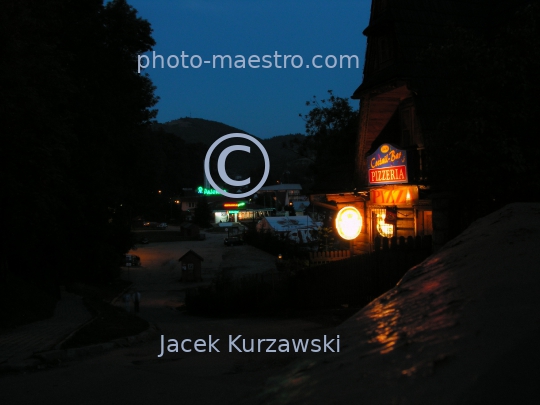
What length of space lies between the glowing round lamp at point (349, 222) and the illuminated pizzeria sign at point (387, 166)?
1.34 m

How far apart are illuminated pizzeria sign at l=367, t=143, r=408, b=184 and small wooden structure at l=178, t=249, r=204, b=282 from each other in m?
22.8

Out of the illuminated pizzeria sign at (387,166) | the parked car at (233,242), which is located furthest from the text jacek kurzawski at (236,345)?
the parked car at (233,242)

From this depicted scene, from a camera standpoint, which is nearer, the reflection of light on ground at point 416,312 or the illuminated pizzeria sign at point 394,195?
the reflection of light on ground at point 416,312

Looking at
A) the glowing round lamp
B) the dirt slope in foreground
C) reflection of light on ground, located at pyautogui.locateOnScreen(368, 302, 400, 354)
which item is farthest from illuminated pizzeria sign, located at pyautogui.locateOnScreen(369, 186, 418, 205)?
reflection of light on ground, located at pyautogui.locateOnScreen(368, 302, 400, 354)

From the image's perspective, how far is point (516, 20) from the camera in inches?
493

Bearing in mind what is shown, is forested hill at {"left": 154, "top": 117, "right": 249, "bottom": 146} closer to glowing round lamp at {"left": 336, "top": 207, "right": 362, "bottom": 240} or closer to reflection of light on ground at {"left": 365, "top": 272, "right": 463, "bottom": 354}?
glowing round lamp at {"left": 336, "top": 207, "right": 362, "bottom": 240}

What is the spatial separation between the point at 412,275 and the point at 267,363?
13.3 ft

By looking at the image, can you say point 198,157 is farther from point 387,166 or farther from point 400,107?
point 387,166

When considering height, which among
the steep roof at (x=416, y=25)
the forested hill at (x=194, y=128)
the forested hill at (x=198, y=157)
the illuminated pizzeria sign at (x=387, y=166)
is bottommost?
the illuminated pizzeria sign at (x=387, y=166)

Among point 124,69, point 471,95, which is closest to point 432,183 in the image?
point 471,95

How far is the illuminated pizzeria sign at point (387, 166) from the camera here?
14.6 meters

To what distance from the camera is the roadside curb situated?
325 inches

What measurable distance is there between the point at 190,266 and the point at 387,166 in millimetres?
24345

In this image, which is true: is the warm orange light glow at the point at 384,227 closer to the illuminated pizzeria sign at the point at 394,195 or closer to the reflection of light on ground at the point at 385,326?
the illuminated pizzeria sign at the point at 394,195
